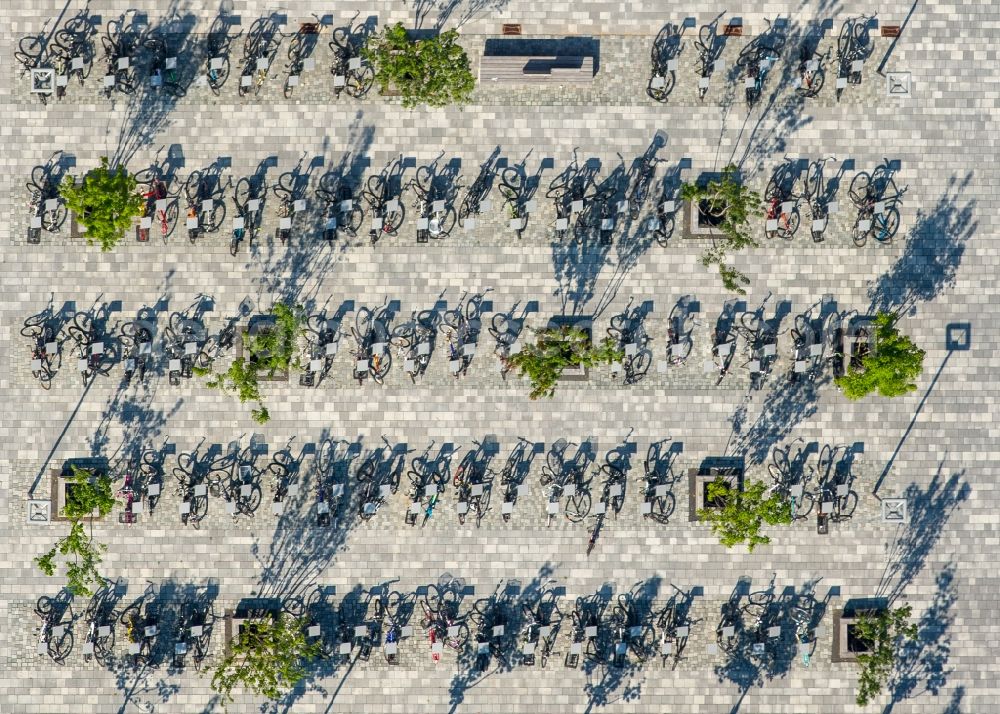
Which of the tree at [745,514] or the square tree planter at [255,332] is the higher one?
the square tree planter at [255,332]

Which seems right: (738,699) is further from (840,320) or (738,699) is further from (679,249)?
(679,249)

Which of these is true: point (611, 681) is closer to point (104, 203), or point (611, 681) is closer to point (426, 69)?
point (426, 69)

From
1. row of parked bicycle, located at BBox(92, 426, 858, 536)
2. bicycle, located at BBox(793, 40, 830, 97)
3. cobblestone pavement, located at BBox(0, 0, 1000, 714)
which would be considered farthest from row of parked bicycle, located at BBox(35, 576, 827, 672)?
bicycle, located at BBox(793, 40, 830, 97)

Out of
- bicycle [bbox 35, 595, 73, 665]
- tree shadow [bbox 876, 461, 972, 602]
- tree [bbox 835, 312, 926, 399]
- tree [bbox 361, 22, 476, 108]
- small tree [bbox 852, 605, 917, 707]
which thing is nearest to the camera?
tree [bbox 835, 312, 926, 399]

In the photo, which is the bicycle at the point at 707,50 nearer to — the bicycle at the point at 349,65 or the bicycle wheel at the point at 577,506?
the bicycle at the point at 349,65

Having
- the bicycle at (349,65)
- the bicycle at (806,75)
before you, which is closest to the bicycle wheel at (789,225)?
the bicycle at (806,75)

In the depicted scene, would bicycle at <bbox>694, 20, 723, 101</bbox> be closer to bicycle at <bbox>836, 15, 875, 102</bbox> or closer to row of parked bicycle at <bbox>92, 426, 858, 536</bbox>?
bicycle at <bbox>836, 15, 875, 102</bbox>
